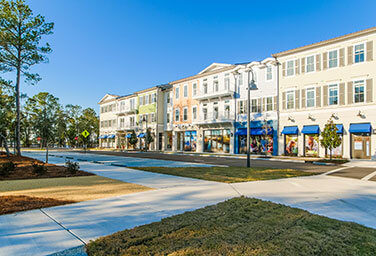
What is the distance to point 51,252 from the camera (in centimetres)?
326

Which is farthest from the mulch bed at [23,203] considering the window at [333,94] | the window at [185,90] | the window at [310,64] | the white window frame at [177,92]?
the white window frame at [177,92]

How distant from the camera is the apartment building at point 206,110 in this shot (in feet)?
114

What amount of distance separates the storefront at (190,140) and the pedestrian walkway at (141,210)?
3097 centimetres

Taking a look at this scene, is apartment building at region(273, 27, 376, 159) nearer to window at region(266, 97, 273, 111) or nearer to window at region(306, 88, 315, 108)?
window at region(306, 88, 315, 108)

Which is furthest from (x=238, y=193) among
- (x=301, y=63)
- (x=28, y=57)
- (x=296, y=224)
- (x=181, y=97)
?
(x=181, y=97)

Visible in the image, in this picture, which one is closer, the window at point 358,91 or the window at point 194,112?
the window at point 358,91

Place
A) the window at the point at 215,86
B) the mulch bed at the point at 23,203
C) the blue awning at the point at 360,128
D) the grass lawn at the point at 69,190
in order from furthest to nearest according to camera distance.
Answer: the window at the point at 215,86
the blue awning at the point at 360,128
the grass lawn at the point at 69,190
the mulch bed at the point at 23,203

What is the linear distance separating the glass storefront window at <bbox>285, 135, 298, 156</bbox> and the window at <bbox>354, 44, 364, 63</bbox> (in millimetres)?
9412

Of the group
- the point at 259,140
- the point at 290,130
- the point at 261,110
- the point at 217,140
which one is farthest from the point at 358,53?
the point at 217,140

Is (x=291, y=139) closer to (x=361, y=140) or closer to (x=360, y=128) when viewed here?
(x=361, y=140)

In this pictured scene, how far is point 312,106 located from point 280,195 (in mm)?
22838

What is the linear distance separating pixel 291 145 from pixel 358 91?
8.37 meters

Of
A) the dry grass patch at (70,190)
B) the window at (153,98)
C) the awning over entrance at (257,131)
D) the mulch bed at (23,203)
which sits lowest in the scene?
the dry grass patch at (70,190)

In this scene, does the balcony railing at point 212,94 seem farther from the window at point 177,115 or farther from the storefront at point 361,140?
the storefront at point 361,140
